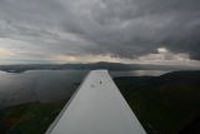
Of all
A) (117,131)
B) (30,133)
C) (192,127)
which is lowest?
(192,127)

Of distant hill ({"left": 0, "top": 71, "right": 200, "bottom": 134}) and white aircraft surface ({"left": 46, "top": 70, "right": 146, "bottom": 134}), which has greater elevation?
white aircraft surface ({"left": 46, "top": 70, "right": 146, "bottom": 134})

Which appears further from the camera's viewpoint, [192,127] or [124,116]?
[192,127]

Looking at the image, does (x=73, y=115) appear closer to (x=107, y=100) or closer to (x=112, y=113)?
(x=112, y=113)

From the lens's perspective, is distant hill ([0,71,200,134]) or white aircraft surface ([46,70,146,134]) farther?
distant hill ([0,71,200,134])

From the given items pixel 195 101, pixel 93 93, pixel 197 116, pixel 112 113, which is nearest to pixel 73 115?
pixel 112 113

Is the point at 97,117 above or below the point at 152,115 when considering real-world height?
above

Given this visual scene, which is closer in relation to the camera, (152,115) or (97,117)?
(97,117)

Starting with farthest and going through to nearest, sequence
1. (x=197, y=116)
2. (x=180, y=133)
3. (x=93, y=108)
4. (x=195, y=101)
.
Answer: (x=195, y=101) → (x=197, y=116) → (x=180, y=133) → (x=93, y=108)

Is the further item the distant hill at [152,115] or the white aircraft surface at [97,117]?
the distant hill at [152,115]
